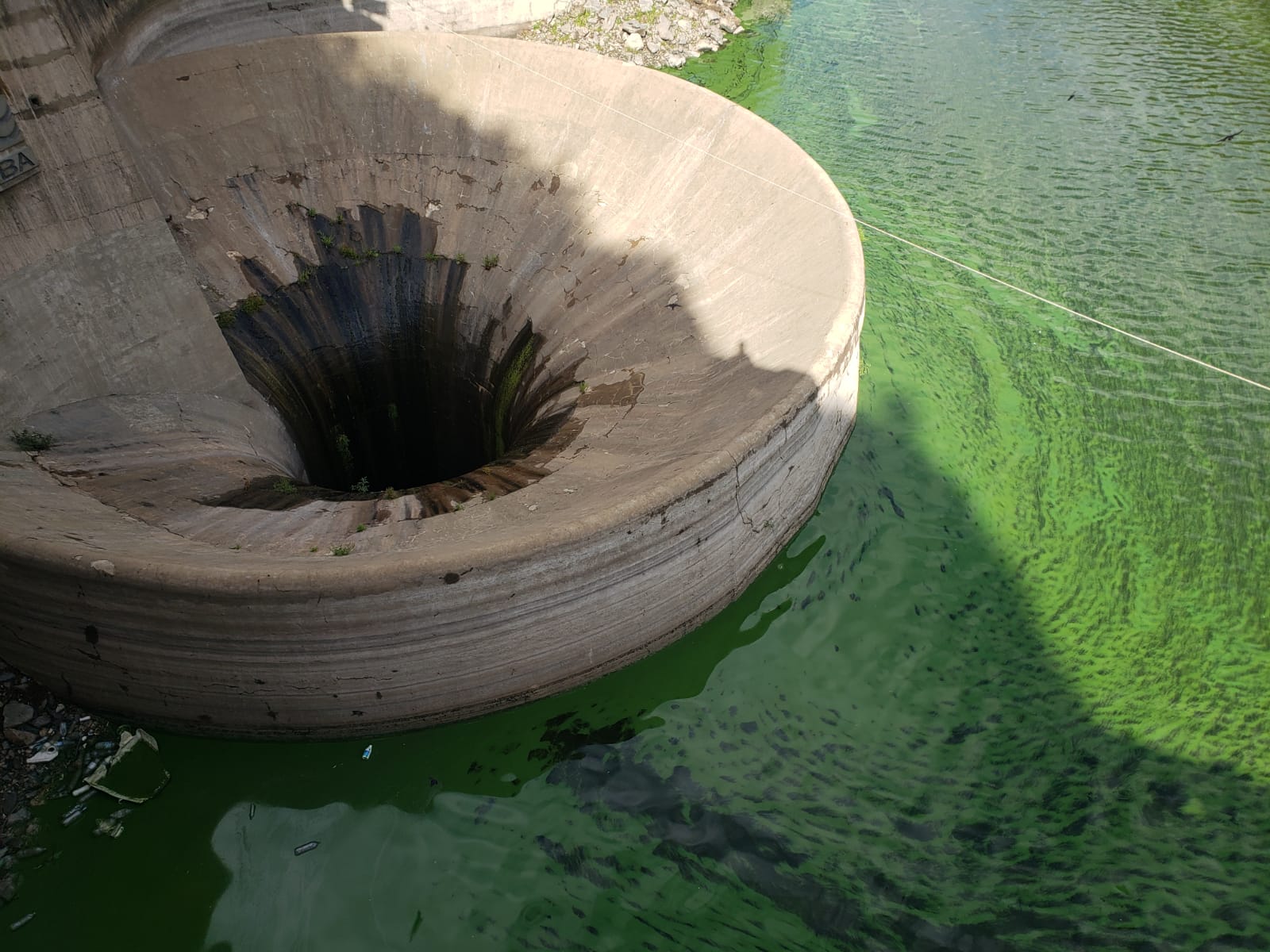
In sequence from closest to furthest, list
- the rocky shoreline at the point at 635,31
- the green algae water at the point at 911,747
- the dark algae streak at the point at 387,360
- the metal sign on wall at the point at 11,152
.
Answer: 1. the green algae water at the point at 911,747
2. the metal sign on wall at the point at 11,152
3. the dark algae streak at the point at 387,360
4. the rocky shoreline at the point at 635,31

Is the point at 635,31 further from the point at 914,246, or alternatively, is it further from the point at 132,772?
the point at 132,772

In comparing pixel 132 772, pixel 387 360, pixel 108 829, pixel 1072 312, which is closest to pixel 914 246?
pixel 1072 312

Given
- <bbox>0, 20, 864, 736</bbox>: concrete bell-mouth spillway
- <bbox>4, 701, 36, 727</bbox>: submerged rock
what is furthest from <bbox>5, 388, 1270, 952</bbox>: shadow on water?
<bbox>4, 701, 36, 727</bbox>: submerged rock

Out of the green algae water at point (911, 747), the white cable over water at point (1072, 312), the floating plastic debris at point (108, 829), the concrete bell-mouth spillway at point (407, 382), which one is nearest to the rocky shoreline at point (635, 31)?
the concrete bell-mouth spillway at point (407, 382)

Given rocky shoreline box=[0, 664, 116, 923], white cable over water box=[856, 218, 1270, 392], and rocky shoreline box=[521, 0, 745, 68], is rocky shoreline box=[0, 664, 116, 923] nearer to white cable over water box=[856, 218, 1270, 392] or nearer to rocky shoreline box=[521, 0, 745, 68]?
white cable over water box=[856, 218, 1270, 392]

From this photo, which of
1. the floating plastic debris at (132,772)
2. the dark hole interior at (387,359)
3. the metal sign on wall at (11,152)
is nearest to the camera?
the floating plastic debris at (132,772)

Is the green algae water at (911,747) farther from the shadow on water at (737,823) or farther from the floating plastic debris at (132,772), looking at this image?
the floating plastic debris at (132,772)
